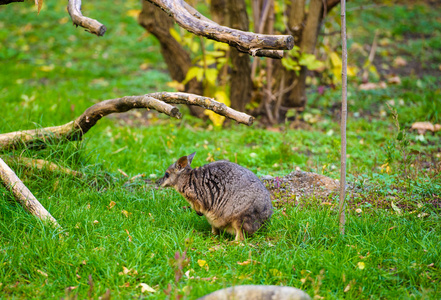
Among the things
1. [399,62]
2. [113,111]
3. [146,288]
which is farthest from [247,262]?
[399,62]

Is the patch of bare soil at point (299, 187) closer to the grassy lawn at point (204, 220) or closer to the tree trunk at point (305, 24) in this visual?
the grassy lawn at point (204, 220)

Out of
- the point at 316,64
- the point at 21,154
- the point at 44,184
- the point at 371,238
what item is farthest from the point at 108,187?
the point at 316,64

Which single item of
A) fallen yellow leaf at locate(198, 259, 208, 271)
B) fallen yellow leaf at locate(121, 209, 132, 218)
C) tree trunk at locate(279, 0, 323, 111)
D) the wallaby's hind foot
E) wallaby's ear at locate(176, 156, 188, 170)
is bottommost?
fallen yellow leaf at locate(198, 259, 208, 271)

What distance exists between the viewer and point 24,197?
390 centimetres

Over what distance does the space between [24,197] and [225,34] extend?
2.46m

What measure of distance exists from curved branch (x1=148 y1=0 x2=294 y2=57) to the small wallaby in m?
1.24

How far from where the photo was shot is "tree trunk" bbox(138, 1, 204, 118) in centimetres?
696

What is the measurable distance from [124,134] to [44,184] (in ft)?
6.68

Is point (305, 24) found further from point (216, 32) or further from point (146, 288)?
point (146, 288)

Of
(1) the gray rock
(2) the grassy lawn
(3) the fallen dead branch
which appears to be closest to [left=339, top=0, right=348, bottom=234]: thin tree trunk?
(2) the grassy lawn

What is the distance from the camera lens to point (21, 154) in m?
4.70

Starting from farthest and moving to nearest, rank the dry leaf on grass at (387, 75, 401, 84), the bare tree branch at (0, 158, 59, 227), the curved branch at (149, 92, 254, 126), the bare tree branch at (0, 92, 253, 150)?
the dry leaf on grass at (387, 75, 401, 84), the bare tree branch at (0, 158, 59, 227), the bare tree branch at (0, 92, 253, 150), the curved branch at (149, 92, 254, 126)

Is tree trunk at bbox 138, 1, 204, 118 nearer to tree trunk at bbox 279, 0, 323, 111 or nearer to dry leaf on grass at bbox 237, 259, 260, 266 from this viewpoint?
tree trunk at bbox 279, 0, 323, 111

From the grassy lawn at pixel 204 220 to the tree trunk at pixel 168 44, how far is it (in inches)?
29.6
